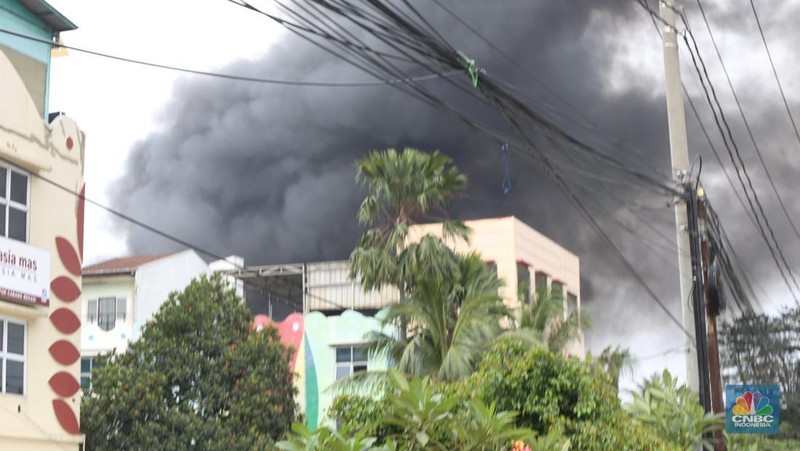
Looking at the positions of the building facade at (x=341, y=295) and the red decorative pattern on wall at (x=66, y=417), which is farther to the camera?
the building facade at (x=341, y=295)

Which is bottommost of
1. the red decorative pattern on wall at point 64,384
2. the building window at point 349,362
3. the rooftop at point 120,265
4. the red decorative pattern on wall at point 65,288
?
the red decorative pattern on wall at point 64,384

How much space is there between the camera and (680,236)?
22828 mm

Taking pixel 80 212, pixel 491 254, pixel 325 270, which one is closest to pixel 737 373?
pixel 491 254

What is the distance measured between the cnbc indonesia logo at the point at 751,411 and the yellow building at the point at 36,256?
537 inches

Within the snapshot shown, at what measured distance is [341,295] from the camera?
172 ft

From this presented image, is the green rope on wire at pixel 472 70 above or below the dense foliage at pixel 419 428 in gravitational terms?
above

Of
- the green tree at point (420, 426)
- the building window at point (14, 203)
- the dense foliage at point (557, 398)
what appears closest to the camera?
the green tree at point (420, 426)

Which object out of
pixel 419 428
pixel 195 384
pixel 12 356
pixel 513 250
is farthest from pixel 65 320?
pixel 513 250

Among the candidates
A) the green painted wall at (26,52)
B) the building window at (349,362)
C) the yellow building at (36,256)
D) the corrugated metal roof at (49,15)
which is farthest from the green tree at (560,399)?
the building window at (349,362)

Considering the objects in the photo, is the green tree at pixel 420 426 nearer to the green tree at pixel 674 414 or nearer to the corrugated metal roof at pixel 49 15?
the green tree at pixel 674 414

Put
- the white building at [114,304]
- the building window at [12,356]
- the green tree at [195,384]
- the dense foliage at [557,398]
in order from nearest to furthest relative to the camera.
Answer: the dense foliage at [557,398], the building window at [12,356], the green tree at [195,384], the white building at [114,304]

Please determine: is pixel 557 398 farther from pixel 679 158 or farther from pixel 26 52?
pixel 26 52

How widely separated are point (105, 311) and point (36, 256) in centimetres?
2394

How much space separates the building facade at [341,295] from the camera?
46125 mm
